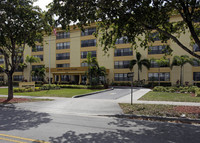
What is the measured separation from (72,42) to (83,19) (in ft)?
108

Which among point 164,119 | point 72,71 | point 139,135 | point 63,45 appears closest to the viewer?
point 139,135

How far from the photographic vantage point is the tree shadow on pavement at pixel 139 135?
5.43m

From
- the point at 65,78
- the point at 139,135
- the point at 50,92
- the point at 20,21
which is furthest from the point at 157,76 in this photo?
the point at 139,135

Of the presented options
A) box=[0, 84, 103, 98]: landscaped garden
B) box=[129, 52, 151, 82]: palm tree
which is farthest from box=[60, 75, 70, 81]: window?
box=[129, 52, 151, 82]: palm tree

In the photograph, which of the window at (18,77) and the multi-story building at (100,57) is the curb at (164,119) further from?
the window at (18,77)

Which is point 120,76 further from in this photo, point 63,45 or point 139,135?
point 139,135

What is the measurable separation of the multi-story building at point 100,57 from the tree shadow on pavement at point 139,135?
23027mm

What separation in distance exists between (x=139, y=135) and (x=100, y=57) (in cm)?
3316

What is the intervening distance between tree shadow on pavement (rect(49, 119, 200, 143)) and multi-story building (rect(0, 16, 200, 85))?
2303 cm

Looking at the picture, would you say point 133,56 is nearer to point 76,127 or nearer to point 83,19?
point 83,19

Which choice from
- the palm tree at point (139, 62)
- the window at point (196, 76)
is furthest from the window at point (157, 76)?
the window at point (196, 76)

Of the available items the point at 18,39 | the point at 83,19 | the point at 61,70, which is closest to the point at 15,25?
the point at 18,39

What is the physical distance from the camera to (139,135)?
5.98 m

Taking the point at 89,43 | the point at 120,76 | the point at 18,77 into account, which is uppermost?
the point at 89,43
